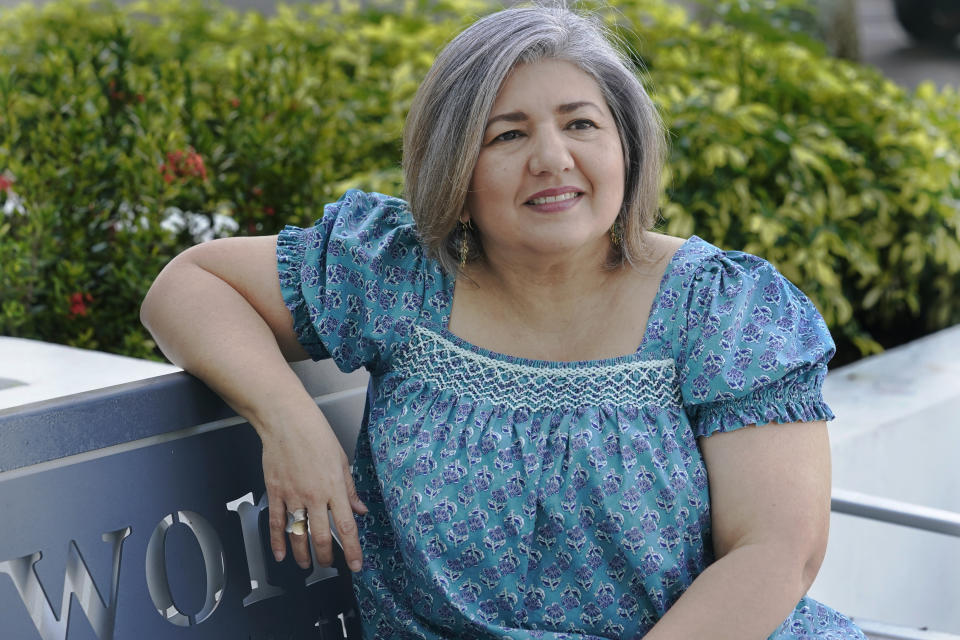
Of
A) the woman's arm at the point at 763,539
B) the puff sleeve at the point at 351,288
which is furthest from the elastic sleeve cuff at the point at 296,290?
the woman's arm at the point at 763,539

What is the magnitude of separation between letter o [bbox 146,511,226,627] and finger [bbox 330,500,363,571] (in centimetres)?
23

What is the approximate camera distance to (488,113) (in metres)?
1.91

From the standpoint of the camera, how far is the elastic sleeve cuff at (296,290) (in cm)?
204

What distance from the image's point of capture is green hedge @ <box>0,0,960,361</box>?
9.89 ft

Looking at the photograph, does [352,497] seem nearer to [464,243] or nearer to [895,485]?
[464,243]

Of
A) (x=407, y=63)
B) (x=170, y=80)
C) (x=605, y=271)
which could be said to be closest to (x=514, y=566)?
(x=605, y=271)

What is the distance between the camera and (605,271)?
2.06 metres

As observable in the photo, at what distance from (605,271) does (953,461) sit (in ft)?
7.80

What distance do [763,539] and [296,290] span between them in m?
0.89

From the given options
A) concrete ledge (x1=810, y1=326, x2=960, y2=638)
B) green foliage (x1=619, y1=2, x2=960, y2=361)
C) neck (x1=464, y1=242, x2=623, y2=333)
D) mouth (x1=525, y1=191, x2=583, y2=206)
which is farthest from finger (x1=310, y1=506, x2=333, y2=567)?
green foliage (x1=619, y1=2, x2=960, y2=361)

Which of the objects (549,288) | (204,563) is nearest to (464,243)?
(549,288)

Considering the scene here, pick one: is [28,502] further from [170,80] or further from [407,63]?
[407,63]

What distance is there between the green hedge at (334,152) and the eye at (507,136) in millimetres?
447

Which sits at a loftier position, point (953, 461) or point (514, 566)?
point (514, 566)
